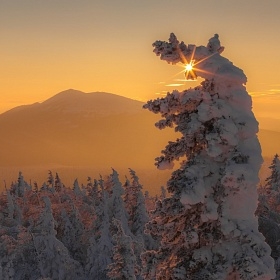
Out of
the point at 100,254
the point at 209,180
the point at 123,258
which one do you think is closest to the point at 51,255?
the point at 100,254

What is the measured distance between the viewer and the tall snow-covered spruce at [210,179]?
1036 centimetres

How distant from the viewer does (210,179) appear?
35.8ft

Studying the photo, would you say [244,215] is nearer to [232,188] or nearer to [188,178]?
[232,188]

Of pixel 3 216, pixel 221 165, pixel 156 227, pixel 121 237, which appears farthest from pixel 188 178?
pixel 3 216

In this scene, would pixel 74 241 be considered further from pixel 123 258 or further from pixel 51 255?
pixel 123 258

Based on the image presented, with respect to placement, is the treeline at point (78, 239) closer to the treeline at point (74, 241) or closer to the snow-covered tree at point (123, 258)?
the treeline at point (74, 241)

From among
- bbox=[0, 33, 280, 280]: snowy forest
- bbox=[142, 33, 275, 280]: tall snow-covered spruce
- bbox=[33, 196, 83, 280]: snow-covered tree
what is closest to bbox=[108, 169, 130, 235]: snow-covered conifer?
bbox=[33, 196, 83, 280]: snow-covered tree

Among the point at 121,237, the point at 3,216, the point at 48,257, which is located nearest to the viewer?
the point at 121,237

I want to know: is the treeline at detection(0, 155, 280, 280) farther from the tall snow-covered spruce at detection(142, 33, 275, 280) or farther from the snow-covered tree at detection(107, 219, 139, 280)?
the tall snow-covered spruce at detection(142, 33, 275, 280)

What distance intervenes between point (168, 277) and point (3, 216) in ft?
183

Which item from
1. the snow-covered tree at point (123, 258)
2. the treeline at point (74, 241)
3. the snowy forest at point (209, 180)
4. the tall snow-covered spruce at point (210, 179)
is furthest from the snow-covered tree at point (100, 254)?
the tall snow-covered spruce at point (210, 179)

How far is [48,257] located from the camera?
4253 cm

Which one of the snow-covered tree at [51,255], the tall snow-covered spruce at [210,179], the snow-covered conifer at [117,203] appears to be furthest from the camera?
the snow-covered conifer at [117,203]

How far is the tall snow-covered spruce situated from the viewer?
1036 cm
